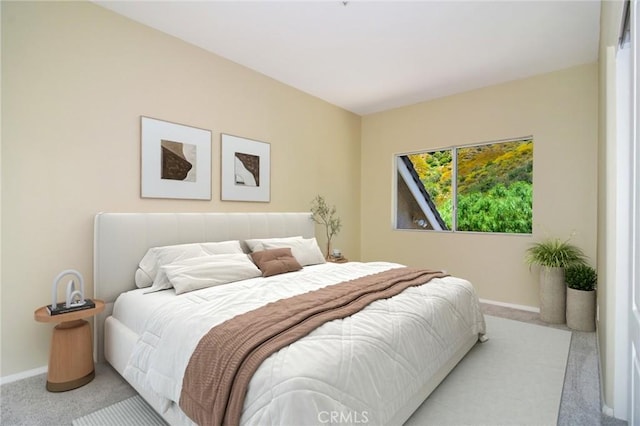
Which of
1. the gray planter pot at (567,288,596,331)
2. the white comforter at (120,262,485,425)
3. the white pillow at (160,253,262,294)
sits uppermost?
the white pillow at (160,253,262,294)

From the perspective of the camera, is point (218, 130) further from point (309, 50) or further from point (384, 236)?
Result: point (384, 236)

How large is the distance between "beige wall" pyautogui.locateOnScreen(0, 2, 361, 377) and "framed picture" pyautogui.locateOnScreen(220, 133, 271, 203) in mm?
115

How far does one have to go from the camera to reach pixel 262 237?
12.1 feet

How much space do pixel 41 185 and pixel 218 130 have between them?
1617 mm

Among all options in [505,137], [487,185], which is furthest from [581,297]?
[505,137]

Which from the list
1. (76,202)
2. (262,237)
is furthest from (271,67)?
(76,202)

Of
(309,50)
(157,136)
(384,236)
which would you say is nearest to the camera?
(157,136)

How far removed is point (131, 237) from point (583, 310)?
14.3ft

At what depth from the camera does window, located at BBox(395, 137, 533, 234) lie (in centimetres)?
409

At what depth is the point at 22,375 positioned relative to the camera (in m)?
2.30

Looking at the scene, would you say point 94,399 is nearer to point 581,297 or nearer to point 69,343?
point 69,343

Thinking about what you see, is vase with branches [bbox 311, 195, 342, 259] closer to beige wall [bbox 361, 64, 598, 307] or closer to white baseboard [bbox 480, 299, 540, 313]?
beige wall [bbox 361, 64, 598, 307]

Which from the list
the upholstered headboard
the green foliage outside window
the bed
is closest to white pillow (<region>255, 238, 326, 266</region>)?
the bed

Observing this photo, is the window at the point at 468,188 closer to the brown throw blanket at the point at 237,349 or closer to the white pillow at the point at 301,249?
the white pillow at the point at 301,249
